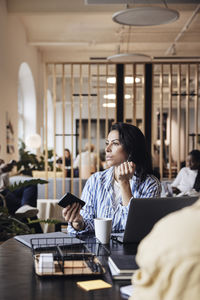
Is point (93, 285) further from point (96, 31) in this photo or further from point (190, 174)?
point (96, 31)

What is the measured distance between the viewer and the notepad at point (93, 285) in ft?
4.05

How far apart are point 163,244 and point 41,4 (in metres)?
7.59

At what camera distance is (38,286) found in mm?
→ 1245

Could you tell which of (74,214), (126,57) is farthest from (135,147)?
(126,57)

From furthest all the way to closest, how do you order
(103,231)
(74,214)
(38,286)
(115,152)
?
(115,152)
(74,214)
(103,231)
(38,286)

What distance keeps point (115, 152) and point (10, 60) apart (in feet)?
21.6

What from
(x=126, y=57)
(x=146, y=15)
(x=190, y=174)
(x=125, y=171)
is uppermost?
(x=146, y=15)

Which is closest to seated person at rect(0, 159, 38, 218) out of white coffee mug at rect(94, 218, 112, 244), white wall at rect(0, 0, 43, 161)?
white wall at rect(0, 0, 43, 161)

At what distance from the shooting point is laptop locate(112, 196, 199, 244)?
176 cm

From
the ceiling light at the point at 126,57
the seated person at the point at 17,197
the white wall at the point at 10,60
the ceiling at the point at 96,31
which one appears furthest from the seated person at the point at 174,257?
the ceiling at the point at 96,31

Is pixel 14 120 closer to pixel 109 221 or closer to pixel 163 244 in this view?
pixel 109 221

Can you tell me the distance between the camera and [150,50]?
460 inches

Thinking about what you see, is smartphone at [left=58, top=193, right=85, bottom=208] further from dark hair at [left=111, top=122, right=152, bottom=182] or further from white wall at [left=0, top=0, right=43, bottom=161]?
white wall at [left=0, top=0, right=43, bottom=161]

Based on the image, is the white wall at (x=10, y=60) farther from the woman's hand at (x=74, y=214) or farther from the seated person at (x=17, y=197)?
the woman's hand at (x=74, y=214)
